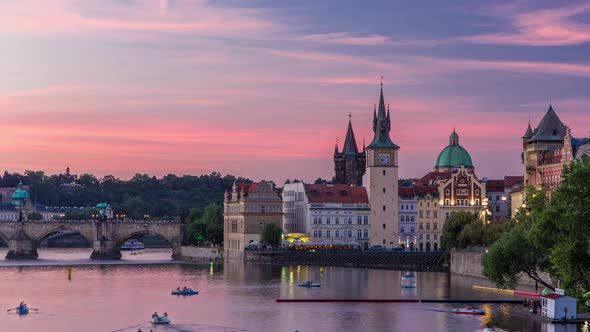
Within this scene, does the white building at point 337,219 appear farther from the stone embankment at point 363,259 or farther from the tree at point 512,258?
the tree at point 512,258

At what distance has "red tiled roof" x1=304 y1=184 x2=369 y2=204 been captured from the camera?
194 m

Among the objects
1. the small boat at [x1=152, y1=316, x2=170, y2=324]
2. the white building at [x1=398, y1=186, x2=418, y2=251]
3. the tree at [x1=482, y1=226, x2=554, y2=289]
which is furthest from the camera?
the white building at [x1=398, y1=186, x2=418, y2=251]

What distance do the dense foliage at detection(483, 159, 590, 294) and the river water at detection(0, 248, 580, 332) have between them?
3.71 metres

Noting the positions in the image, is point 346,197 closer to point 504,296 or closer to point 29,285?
point 29,285

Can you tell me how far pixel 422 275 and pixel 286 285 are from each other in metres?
22.6

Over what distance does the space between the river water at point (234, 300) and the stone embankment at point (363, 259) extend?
439 centimetres

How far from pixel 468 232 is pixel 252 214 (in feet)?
165

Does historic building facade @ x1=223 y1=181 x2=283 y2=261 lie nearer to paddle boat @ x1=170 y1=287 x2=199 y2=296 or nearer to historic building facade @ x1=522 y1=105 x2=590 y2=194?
historic building facade @ x1=522 y1=105 x2=590 y2=194

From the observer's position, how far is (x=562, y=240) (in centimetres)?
9212

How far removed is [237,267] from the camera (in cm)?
17075

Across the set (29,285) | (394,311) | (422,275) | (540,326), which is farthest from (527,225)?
(29,285)

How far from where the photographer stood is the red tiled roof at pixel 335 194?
194 m

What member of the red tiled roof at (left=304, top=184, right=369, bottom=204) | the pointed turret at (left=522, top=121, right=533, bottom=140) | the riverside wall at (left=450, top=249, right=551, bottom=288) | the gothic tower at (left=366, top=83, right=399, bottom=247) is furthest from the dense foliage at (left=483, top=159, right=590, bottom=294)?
the red tiled roof at (left=304, top=184, right=369, bottom=204)

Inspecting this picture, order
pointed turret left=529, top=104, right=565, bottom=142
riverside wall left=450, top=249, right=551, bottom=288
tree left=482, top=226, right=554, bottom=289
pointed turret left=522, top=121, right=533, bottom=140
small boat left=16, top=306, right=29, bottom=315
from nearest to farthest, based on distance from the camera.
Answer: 1. tree left=482, top=226, right=554, bottom=289
2. small boat left=16, top=306, right=29, bottom=315
3. riverside wall left=450, top=249, right=551, bottom=288
4. pointed turret left=529, top=104, right=565, bottom=142
5. pointed turret left=522, top=121, right=533, bottom=140
